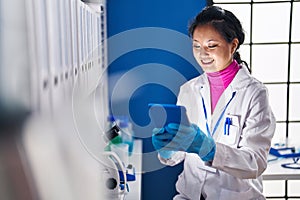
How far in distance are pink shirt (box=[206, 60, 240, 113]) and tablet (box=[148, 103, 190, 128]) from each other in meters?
0.32

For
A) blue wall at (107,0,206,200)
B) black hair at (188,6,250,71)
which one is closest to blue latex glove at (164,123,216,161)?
black hair at (188,6,250,71)

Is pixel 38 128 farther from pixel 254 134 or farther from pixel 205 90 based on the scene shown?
pixel 205 90

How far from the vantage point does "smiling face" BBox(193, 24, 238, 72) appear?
150 cm

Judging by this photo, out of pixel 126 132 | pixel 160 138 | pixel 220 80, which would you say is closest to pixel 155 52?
pixel 126 132

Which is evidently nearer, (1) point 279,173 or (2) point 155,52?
(1) point 279,173

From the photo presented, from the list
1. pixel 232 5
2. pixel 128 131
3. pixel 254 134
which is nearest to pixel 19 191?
pixel 254 134

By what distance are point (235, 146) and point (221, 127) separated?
4.1 inches

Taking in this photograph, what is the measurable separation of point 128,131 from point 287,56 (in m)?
1.16

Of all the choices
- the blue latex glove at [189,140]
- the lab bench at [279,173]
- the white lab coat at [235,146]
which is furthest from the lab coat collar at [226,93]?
the lab bench at [279,173]

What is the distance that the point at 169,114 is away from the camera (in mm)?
1275

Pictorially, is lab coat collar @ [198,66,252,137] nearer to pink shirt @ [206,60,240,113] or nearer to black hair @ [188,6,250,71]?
pink shirt @ [206,60,240,113]

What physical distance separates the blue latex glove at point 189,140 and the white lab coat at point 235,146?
0.03m

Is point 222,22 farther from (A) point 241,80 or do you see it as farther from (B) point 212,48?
(A) point 241,80

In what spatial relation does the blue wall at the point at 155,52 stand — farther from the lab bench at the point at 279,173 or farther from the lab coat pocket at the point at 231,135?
the lab coat pocket at the point at 231,135
